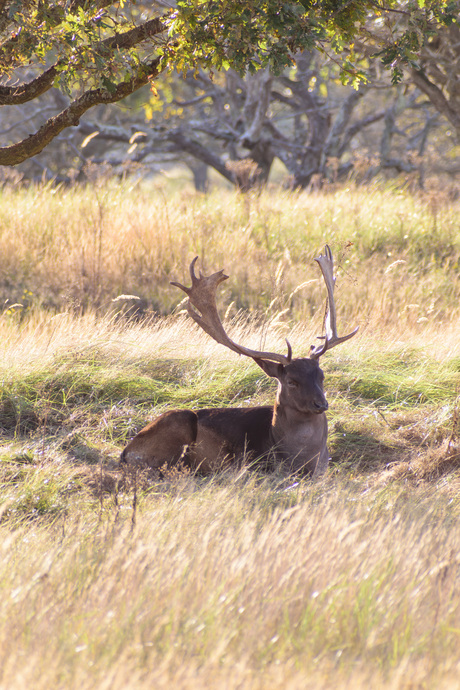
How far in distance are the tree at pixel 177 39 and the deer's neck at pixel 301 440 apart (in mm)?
2260

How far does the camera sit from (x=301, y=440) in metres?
4.98

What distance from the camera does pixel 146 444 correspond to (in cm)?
516

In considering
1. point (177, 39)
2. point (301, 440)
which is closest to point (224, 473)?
point (301, 440)

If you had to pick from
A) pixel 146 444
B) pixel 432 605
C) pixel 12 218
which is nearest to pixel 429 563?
pixel 432 605

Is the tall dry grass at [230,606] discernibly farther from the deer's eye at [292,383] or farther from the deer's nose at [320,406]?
the deer's eye at [292,383]

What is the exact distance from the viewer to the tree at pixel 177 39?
4529 mm

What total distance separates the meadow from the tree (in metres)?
1.97

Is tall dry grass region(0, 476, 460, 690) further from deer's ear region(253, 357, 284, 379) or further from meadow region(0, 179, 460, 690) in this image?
deer's ear region(253, 357, 284, 379)

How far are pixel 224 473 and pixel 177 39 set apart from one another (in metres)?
3.01

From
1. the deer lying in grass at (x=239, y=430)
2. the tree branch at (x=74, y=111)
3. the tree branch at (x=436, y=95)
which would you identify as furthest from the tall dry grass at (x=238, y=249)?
the tree branch at (x=74, y=111)

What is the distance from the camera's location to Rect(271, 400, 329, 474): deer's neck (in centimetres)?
496

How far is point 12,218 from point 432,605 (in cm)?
899

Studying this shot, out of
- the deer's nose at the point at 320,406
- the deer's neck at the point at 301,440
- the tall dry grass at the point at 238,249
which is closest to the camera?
the deer's nose at the point at 320,406

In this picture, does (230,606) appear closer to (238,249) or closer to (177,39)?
(177,39)
